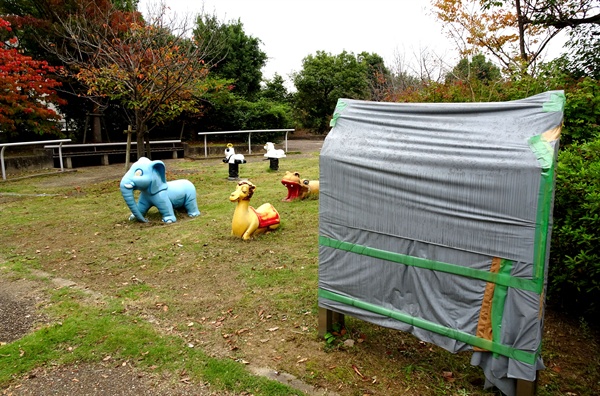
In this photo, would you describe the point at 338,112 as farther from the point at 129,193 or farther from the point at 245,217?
the point at 129,193

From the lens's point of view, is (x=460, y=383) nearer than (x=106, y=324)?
Yes

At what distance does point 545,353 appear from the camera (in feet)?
10.8

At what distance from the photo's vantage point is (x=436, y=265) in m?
2.79

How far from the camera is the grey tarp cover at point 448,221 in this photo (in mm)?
2441

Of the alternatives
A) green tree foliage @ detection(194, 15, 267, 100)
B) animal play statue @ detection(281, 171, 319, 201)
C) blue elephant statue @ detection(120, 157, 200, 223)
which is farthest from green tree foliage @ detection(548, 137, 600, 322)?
green tree foliage @ detection(194, 15, 267, 100)

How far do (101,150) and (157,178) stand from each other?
391 inches

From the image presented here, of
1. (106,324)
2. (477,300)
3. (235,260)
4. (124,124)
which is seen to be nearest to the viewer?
(477,300)

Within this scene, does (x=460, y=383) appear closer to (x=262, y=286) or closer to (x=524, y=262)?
(x=524, y=262)

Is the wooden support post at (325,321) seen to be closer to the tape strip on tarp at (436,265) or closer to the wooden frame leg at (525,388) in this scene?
the tape strip on tarp at (436,265)

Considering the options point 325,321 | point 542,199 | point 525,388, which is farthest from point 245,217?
point 542,199

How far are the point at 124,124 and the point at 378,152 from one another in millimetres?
18134

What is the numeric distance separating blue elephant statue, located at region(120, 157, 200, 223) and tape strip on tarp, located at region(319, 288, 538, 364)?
4.45 metres

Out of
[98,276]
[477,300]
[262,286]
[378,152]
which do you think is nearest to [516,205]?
[477,300]

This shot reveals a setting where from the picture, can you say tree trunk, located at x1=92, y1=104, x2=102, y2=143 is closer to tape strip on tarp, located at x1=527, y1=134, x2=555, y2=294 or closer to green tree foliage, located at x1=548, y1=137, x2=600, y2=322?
green tree foliage, located at x1=548, y1=137, x2=600, y2=322
